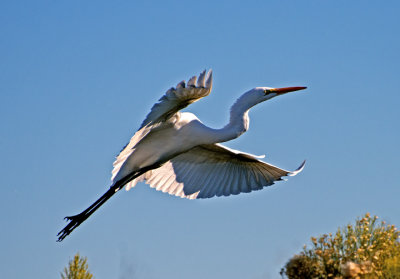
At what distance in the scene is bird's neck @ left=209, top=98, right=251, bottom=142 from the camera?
1067 cm

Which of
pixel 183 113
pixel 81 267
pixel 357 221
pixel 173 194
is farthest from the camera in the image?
pixel 173 194

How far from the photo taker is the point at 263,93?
11.1m

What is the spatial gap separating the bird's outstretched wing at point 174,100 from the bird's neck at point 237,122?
1123 millimetres

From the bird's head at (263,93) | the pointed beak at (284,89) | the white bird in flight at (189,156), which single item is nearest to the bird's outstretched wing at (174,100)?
the white bird in flight at (189,156)

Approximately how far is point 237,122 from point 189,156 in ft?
8.11

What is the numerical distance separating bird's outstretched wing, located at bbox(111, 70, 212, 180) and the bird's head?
5.22ft

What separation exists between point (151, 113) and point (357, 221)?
373 centimetres

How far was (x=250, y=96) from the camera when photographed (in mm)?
10898

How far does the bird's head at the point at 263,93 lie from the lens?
35.8 ft

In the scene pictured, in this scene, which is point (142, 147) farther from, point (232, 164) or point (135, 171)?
point (232, 164)

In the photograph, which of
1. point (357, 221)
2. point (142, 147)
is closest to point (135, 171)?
point (142, 147)

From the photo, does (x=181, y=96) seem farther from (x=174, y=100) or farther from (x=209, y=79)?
(x=209, y=79)

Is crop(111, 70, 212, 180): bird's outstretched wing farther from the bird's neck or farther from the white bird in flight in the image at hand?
the bird's neck

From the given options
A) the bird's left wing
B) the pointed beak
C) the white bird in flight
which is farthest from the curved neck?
the bird's left wing
